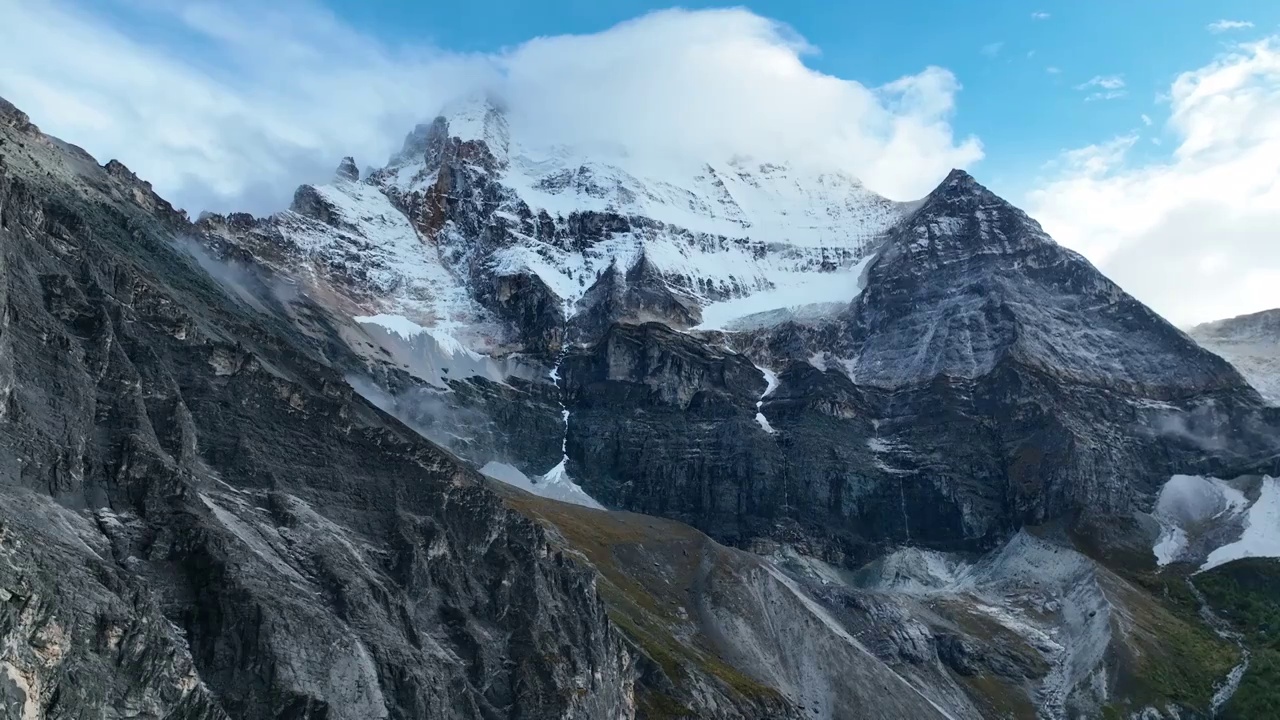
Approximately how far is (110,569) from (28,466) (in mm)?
10805

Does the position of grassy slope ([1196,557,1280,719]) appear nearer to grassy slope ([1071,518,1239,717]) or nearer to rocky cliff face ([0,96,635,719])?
grassy slope ([1071,518,1239,717])

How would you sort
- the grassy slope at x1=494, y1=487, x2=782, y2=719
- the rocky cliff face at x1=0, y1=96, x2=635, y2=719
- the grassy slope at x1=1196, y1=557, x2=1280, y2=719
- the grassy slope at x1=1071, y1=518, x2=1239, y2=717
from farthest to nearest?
the grassy slope at x1=1071, y1=518, x2=1239, y2=717 → the grassy slope at x1=1196, y1=557, x2=1280, y2=719 → the grassy slope at x1=494, y1=487, x2=782, y2=719 → the rocky cliff face at x1=0, y1=96, x2=635, y2=719

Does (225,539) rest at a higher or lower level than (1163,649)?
higher

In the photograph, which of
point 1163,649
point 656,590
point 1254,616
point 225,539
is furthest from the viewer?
point 1254,616

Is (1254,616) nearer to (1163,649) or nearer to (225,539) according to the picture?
(1163,649)

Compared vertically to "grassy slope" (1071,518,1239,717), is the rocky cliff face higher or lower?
higher

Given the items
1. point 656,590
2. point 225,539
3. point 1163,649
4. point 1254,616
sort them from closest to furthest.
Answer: point 225,539
point 656,590
point 1163,649
point 1254,616

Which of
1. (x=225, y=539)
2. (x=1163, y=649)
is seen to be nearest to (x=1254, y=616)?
(x=1163, y=649)

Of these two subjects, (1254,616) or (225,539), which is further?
(1254,616)

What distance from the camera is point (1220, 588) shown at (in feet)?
618

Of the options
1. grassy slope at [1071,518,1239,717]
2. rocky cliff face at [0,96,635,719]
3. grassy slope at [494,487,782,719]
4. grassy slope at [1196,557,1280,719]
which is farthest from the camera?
grassy slope at [1071,518,1239,717]

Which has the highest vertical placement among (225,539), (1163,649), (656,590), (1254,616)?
(225,539)

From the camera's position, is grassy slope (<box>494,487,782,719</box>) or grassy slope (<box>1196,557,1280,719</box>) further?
grassy slope (<box>1196,557,1280,719</box>)

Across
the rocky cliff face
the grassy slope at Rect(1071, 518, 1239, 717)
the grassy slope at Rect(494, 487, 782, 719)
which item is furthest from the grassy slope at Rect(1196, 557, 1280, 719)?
the rocky cliff face
